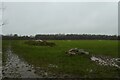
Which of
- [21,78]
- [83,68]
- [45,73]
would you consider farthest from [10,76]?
[83,68]

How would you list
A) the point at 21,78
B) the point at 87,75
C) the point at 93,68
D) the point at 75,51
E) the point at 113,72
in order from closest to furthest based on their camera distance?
the point at 21,78 < the point at 87,75 < the point at 113,72 < the point at 93,68 < the point at 75,51

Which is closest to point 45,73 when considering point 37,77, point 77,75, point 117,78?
point 37,77

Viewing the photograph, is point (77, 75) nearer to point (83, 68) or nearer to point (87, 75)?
point (87, 75)

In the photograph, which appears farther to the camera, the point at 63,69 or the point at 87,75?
the point at 63,69

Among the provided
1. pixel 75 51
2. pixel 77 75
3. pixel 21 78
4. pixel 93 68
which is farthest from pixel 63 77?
pixel 75 51

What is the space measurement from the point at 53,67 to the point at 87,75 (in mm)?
5214

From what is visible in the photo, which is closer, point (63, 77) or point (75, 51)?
point (63, 77)

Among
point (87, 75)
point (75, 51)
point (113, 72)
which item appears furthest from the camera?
point (75, 51)

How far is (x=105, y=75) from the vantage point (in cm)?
2186

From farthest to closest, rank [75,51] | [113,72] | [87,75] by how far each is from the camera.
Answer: [75,51] < [113,72] < [87,75]

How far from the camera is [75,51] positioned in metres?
37.2

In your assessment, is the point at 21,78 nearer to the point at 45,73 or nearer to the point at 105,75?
the point at 45,73

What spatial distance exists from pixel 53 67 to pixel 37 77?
17.2 ft

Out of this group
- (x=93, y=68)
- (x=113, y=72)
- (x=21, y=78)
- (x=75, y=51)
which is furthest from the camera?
(x=75, y=51)
